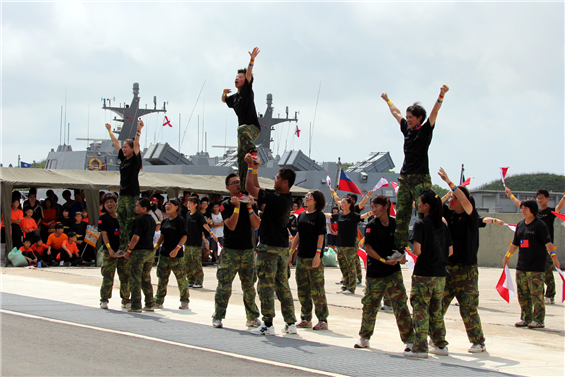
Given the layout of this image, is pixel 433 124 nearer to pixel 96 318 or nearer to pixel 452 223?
pixel 452 223

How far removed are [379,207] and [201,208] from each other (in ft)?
28.7

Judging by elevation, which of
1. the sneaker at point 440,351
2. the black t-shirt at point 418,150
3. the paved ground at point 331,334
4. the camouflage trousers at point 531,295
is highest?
the black t-shirt at point 418,150

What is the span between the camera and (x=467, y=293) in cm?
645

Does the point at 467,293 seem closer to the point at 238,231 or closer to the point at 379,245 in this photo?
the point at 379,245

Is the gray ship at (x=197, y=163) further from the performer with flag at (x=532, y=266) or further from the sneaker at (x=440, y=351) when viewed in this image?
the sneaker at (x=440, y=351)

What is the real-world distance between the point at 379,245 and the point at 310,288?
5.38 feet

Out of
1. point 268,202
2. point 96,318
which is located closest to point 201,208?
point 96,318

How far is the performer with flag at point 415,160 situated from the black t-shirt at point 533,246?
2.73 metres

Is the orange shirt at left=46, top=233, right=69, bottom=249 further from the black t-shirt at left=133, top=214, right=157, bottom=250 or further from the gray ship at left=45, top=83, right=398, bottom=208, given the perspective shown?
the gray ship at left=45, top=83, right=398, bottom=208

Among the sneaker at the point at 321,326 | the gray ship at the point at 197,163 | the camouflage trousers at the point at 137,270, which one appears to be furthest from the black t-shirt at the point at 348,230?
the gray ship at the point at 197,163

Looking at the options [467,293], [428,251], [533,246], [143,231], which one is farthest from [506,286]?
[143,231]

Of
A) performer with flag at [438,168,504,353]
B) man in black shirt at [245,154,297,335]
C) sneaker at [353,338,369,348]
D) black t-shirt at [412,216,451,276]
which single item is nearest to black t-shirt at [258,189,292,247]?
man in black shirt at [245,154,297,335]

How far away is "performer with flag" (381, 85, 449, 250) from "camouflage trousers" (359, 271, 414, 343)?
2.50 feet

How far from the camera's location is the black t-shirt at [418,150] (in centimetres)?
696
